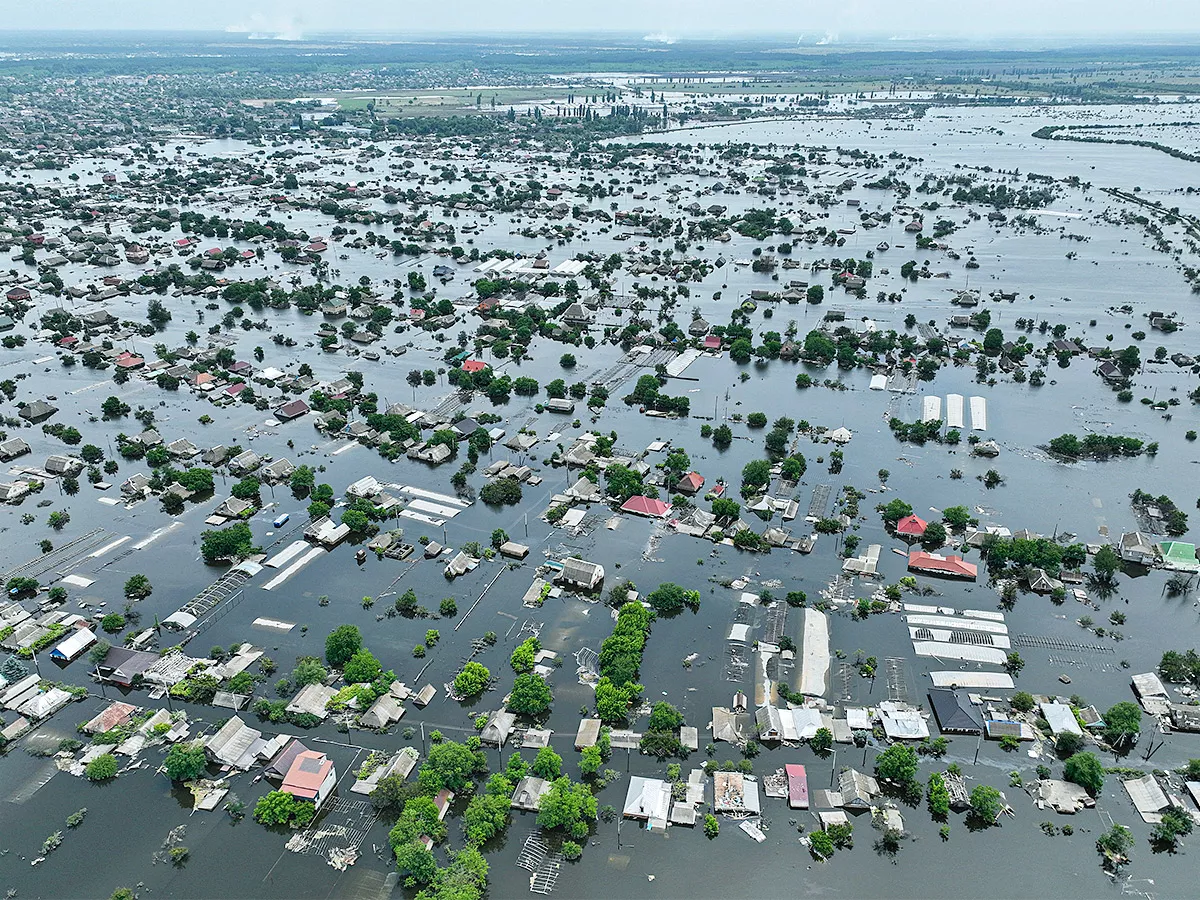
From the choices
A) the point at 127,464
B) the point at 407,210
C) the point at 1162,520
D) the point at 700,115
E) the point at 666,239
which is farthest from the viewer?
the point at 700,115

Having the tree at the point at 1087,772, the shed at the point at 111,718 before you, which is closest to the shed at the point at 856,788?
the tree at the point at 1087,772

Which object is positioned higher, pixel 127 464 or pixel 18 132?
pixel 18 132

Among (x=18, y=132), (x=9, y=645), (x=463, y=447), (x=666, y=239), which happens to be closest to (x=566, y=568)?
(x=463, y=447)

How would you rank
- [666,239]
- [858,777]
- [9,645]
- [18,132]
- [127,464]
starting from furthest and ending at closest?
[18,132] < [666,239] < [127,464] < [9,645] < [858,777]

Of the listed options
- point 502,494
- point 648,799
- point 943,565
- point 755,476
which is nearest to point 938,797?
point 648,799

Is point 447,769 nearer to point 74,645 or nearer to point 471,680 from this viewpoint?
point 471,680

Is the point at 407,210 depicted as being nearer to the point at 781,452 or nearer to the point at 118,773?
the point at 781,452

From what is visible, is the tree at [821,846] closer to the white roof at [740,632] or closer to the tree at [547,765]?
the tree at [547,765]
